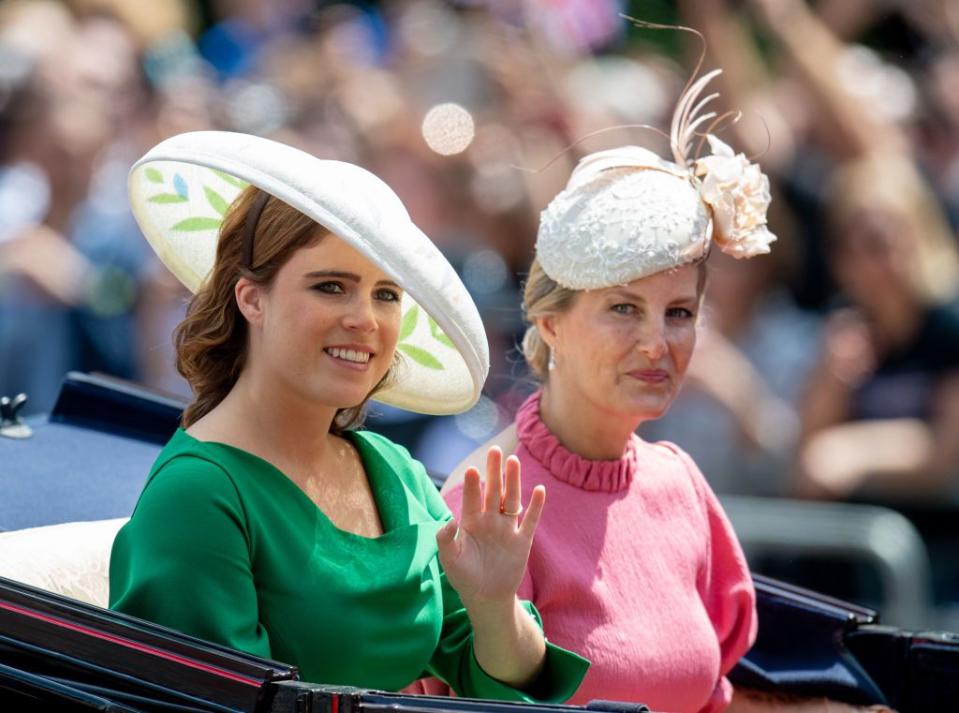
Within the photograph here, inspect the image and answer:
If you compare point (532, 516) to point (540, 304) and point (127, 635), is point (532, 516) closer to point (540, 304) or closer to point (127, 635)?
point (127, 635)

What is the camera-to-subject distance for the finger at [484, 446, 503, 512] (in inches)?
77.5

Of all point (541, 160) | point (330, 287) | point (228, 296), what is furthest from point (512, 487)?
point (541, 160)

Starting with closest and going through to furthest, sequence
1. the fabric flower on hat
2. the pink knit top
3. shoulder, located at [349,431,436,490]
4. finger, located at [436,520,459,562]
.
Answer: finger, located at [436,520,459,562], shoulder, located at [349,431,436,490], the pink knit top, the fabric flower on hat

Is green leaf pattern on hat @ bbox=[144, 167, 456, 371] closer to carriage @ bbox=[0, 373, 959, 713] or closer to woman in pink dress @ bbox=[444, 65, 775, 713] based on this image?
woman in pink dress @ bbox=[444, 65, 775, 713]

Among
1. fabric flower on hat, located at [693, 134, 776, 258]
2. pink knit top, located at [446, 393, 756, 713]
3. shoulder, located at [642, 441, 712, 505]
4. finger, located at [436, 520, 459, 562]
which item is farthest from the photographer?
shoulder, located at [642, 441, 712, 505]

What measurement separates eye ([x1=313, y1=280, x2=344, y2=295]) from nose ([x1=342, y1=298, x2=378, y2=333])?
0.02 meters

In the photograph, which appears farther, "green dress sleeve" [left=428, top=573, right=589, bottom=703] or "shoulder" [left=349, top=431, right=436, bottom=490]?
"shoulder" [left=349, top=431, right=436, bottom=490]

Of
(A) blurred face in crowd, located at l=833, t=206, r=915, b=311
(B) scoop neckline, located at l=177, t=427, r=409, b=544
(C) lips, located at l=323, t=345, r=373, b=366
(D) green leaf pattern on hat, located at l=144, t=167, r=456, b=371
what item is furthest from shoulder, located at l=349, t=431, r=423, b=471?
(A) blurred face in crowd, located at l=833, t=206, r=915, b=311

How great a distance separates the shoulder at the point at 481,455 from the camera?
8.16 ft

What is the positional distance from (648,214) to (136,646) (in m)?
1.05

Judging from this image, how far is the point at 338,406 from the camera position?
6.60 feet

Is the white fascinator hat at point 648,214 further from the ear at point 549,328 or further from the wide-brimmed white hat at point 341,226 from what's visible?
the wide-brimmed white hat at point 341,226

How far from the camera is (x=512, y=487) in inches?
78.5

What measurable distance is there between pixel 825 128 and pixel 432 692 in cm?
281
